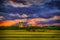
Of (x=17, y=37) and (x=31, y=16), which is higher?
(x=31, y=16)

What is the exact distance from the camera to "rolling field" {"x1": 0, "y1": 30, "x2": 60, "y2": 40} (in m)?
1.56

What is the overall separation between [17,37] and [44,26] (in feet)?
1.13

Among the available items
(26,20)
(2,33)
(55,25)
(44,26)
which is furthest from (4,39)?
(55,25)

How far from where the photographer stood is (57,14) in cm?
155

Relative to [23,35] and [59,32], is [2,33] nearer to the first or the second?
[23,35]

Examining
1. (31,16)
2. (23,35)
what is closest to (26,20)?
(31,16)

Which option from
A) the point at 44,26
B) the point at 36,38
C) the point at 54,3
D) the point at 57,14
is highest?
the point at 54,3

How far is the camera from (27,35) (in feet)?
5.12

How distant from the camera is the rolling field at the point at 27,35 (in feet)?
5.11

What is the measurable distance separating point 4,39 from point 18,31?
0.63ft

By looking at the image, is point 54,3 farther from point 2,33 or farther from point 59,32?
point 2,33

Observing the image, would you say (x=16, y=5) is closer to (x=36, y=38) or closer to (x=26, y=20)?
(x=26, y=20)

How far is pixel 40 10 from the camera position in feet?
5.14

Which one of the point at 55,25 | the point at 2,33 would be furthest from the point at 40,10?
the point at 2,33
